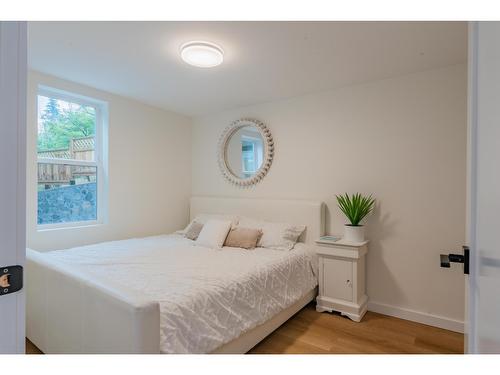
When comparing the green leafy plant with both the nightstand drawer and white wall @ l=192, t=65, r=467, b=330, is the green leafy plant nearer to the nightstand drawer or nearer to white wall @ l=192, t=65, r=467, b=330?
white wall @ l=192, t=65, r=467, b=330

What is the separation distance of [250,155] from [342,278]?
1850mm

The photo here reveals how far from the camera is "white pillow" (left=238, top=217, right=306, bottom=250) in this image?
283cm

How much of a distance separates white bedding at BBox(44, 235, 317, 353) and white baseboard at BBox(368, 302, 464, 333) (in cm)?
67

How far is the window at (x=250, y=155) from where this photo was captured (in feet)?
11.6

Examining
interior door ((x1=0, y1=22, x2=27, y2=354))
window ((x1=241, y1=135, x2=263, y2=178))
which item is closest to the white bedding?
interior door ((x1=0, y1=22, x2=27, y2=354))

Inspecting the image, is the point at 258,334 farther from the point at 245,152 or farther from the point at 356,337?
the point at 245,152

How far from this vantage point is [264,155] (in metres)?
3.46

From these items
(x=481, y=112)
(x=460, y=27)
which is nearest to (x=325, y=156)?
(x=460, y=27)

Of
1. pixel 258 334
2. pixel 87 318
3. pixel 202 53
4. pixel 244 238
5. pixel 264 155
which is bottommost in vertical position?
pixel 258 334

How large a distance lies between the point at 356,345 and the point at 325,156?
6.03ft

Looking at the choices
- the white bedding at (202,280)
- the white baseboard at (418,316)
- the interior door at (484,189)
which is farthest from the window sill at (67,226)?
the interior door at (484,189)

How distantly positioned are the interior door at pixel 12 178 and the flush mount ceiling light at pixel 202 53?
1.47 metres

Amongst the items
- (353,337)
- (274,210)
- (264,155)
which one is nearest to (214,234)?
(274,210)

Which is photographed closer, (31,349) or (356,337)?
(31,349)
